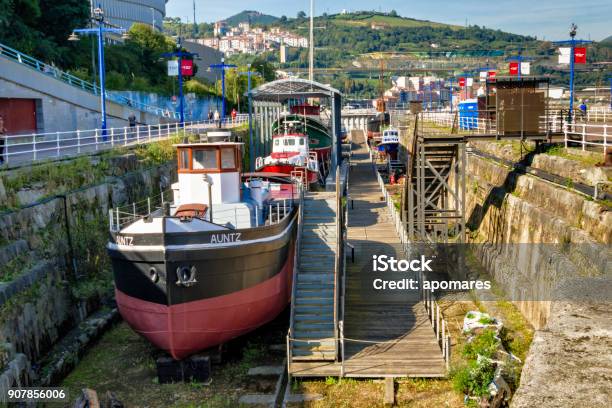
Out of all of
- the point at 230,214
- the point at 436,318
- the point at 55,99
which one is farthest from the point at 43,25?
the point at 436,318

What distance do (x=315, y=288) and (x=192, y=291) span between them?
349 centimetres

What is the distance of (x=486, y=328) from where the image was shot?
14.1 metres

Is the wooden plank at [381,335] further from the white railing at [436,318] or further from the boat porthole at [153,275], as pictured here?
the boat porthole at [153,275]

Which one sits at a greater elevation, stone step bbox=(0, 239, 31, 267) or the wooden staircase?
stone step bbox=(0, 239, 31, 267)

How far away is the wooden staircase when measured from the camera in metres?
14.2

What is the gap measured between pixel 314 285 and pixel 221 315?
2749 millimetres

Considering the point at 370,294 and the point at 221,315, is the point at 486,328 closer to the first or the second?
the point at 370,294

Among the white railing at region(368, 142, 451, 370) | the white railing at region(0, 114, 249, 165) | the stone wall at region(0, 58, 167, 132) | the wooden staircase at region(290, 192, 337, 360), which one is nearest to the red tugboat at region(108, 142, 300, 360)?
the wooden staircase at region(290, 192, 337, 360)

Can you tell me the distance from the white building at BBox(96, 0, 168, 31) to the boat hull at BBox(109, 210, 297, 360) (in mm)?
77856

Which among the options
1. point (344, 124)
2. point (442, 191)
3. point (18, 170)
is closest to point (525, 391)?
point (18, 170)

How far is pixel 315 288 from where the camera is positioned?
16.0 m

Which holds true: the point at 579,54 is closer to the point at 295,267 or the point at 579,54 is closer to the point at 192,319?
the point at 295,267

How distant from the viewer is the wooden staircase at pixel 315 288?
14.2 metres

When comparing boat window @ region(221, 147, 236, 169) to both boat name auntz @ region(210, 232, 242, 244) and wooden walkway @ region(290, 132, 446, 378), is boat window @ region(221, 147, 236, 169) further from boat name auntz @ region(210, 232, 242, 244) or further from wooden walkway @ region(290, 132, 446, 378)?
wooden walkway @ region(290, 132, 446, 378)
